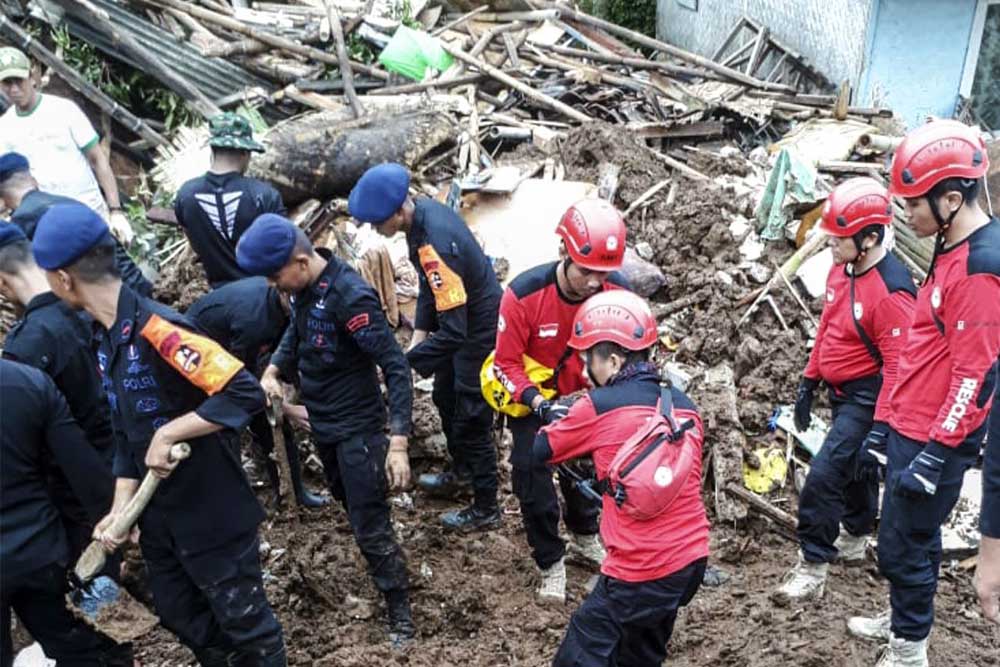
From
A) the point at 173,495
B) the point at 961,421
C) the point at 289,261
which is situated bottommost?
the point at 173,495

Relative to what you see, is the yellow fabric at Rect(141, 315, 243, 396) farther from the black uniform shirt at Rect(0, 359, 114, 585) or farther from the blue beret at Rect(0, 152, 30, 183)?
the blue beret at Rect(0, 152, 30, 183)

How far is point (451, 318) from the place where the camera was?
5000 millimetres

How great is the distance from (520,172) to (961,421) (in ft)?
19.1

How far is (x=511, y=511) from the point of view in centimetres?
611

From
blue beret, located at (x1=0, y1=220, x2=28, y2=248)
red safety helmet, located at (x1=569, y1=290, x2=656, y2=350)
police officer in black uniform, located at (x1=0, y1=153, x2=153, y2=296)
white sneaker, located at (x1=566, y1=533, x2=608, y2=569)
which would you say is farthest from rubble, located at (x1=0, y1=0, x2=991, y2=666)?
blue beret, located at (x1=0, y1=220, x2=28, y2=248)

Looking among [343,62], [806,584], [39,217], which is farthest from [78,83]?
[806,584]

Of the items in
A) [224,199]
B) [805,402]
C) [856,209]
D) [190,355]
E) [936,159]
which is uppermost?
[936,159]

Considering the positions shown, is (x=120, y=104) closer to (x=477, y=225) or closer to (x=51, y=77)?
(x=51, y=77)

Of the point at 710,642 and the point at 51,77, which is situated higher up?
the point at 51,77

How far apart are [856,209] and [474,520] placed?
301cm

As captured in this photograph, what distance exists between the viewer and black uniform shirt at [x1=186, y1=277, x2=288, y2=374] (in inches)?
194

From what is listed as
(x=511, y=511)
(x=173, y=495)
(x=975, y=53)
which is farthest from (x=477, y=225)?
(x=975, y=53)

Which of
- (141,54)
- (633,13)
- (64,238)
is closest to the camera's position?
(64,238)

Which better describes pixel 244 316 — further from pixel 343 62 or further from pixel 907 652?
pixel 343 62
